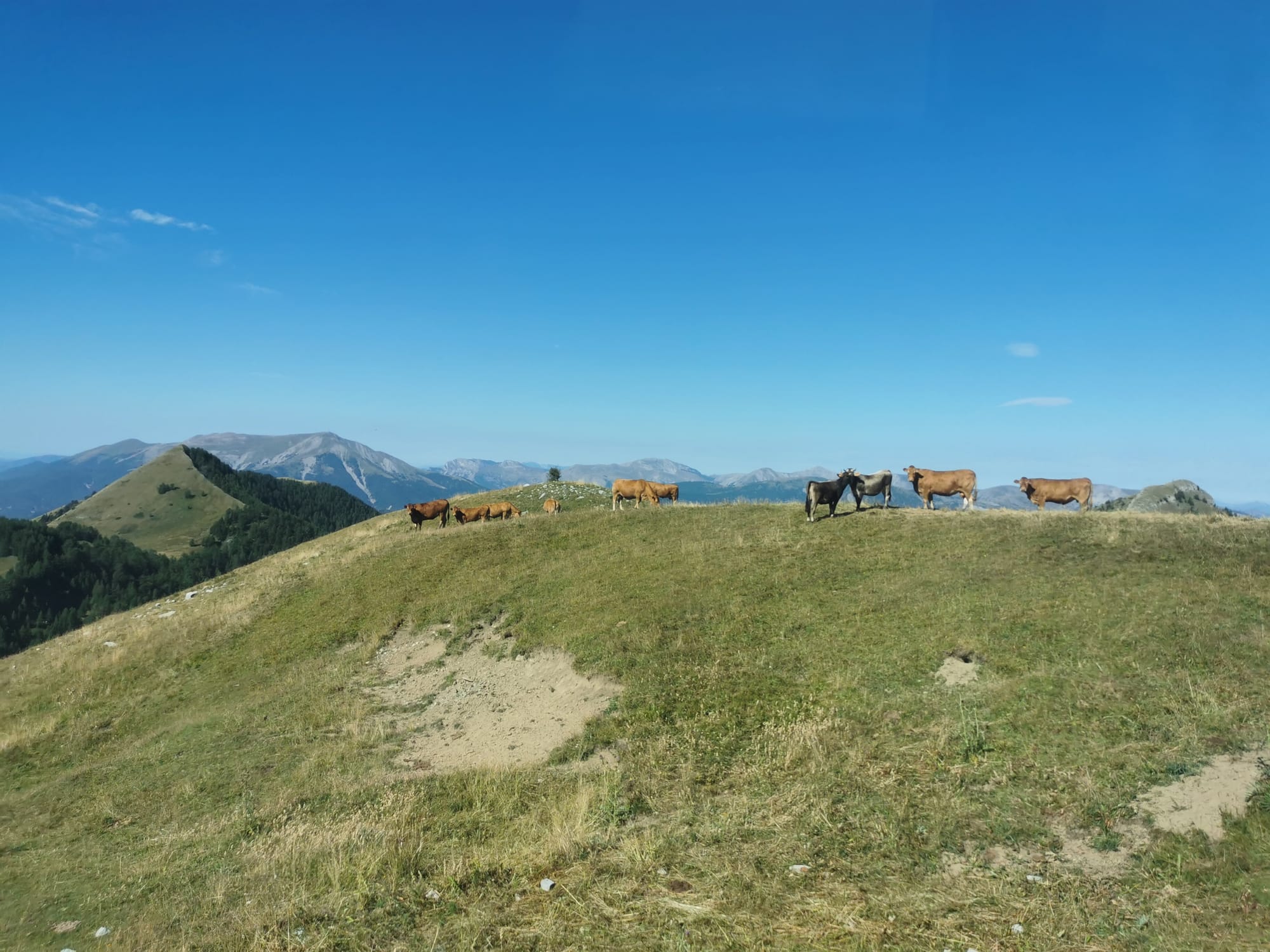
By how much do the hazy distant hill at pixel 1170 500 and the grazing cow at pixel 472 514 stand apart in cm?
3646

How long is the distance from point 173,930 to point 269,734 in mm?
9869

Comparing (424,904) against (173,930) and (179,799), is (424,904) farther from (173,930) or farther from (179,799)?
(179,799)

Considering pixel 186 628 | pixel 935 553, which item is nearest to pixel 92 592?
pixel 186 628

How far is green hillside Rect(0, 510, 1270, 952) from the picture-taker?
784cm

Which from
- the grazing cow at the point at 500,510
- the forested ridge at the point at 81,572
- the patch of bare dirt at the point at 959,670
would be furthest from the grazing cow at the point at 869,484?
the forested ridge at the point at 81,572

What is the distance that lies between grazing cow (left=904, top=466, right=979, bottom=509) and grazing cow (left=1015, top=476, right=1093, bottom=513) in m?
2.55

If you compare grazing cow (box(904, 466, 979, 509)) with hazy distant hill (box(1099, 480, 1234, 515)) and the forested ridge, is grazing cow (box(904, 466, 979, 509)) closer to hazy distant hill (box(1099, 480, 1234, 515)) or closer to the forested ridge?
hazy distant hill (box(1099, 480, 1234, 515))

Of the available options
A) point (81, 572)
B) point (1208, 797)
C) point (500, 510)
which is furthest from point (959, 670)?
point (81, 572)

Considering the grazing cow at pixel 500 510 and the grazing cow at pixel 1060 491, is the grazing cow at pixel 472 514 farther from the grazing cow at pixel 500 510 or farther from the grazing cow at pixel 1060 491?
the grazing cow at pixel 1060 491

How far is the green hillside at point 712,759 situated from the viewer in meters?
7.84

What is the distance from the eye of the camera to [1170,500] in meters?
37.2

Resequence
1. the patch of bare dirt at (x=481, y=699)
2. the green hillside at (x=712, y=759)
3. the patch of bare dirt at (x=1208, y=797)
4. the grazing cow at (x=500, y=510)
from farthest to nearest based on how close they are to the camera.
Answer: the grazing cow at (x=500, y=510)
the patch of bare dirt at (x=481, y=699)
the patch of bare dirt at (x=1208, y=797)
the green hillside at (x=712, y=759)

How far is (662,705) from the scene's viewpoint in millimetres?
15023

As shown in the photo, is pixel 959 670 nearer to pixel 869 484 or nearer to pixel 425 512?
pixel 869 484
